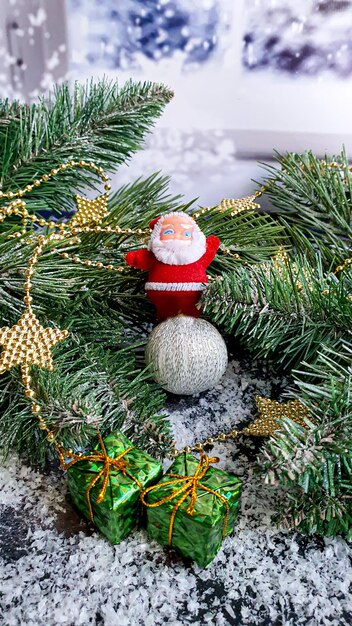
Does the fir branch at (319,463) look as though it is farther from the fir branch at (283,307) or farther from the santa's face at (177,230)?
the santa's face at (177,230)

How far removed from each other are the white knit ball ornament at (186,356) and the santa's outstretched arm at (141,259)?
7 centimetres

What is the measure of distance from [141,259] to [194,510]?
0.87ft

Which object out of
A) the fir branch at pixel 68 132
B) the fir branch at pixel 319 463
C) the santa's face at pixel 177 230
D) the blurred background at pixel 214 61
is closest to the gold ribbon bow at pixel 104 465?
the fir branch at pixel 319 463

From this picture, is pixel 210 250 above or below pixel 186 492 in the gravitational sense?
above

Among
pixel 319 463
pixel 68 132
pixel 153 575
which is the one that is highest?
pixel 68 132

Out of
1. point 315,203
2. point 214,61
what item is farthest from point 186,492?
point 214,61

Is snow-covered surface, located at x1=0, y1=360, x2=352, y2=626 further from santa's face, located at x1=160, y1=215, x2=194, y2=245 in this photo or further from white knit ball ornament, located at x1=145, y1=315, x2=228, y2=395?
santa's face, located at x1=160, y1=215, x2=194, y2=245

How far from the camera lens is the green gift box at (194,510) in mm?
397

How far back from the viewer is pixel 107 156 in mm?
683

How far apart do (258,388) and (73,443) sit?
8.6 inches

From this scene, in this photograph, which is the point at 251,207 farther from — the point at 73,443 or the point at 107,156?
the point at 73,443

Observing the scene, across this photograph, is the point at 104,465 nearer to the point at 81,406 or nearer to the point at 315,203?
the point at 81,406

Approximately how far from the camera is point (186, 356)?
0.52m

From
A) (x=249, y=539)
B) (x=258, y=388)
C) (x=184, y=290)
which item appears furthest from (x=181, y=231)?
(x=249, y=539)
